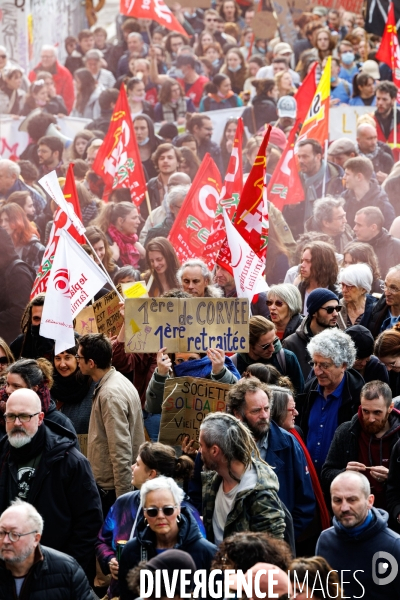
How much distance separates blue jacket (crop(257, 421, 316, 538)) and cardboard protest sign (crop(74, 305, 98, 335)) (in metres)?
2.59

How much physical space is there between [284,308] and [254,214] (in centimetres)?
84

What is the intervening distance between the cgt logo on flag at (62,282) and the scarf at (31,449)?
1909mm

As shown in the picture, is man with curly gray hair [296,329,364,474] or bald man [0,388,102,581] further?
man with curly gray hair [296,329,364,474]

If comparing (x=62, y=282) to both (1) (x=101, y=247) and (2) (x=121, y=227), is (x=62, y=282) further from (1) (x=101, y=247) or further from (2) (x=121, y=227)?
(2) (x=121, y=227)

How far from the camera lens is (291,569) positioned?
502 cm

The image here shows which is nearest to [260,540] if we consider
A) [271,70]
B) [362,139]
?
[362,139]

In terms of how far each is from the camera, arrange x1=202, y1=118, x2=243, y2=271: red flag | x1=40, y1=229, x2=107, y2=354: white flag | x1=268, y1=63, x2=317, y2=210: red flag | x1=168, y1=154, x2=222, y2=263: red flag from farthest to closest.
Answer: x1=268, y1=63, x2=317, y2=210: red flag
x1=168, y1=154, x2=222, y2=263: red flag
x1=202, y1=118, x2=243, y2=271: red flag
x1=40, y1=229, x2=107, y2=354: white flag

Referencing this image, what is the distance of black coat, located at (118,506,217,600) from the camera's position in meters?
5.50

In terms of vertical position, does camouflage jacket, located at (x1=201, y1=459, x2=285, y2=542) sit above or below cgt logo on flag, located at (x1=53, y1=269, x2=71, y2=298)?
below

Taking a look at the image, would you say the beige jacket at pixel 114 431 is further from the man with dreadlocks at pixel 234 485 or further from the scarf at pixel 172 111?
the scarf at pixel 172 111

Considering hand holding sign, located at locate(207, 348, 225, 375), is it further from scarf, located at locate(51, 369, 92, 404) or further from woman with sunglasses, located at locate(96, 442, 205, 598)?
woman with sunglasses, located at locate(96, 442, 205, 598)

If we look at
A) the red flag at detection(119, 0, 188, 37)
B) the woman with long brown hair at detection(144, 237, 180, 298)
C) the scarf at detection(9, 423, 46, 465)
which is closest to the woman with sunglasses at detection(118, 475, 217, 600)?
the scarf at detection(9, 423, 46, 465)

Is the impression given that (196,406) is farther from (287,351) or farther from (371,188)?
(371,188)

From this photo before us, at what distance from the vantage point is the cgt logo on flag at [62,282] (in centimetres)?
824
